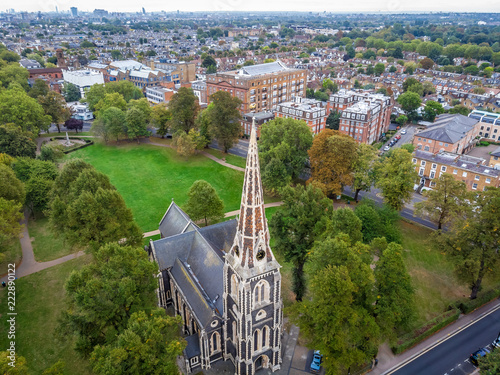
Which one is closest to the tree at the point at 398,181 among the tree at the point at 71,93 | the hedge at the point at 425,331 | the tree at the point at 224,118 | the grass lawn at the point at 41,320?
the hedge at the point at 425,331

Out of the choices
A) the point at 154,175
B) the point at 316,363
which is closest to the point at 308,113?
the point at 154,175

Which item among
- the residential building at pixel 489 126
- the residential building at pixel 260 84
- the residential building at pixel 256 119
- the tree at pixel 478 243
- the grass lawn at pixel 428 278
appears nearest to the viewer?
the tree at pixel 478 243

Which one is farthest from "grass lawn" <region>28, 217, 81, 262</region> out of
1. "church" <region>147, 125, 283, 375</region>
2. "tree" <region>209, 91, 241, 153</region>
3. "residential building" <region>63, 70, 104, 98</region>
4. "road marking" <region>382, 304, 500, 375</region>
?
"residential building" <region>63, 70, 104, 98</region>

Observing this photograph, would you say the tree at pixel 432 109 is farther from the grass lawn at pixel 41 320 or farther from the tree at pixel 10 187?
the tree at pixel 10 187

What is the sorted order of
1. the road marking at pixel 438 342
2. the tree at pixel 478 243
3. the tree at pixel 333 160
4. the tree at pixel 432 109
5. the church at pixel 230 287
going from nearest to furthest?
the church at pixel 230 287
the road marking at pixel 438 342
the tree at pixel 478 243
the tree at pixel 333 160
the tree at pixel 432 109

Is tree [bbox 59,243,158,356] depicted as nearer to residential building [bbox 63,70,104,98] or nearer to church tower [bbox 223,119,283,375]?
church tower [bbox 223,119,283,375]

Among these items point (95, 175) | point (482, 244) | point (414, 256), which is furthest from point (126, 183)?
point (482, 244)

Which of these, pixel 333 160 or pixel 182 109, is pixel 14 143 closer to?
pixel 182 109
